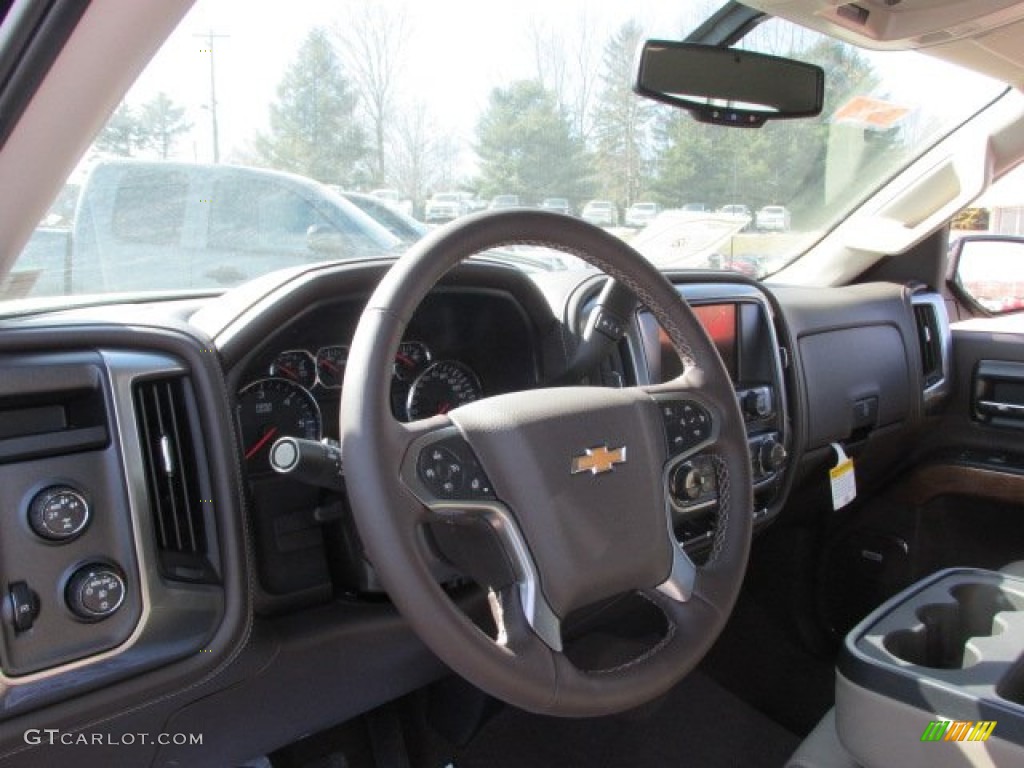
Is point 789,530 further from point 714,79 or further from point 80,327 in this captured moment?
point 80,327

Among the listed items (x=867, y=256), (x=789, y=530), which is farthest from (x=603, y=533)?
(x=867, y=256)

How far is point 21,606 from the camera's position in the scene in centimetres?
121

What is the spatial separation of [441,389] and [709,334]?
0.70 meters

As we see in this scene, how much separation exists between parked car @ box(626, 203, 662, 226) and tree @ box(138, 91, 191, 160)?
1.38 meters

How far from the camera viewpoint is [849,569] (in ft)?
10.1

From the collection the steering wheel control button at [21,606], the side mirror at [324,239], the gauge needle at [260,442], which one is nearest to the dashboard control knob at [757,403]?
the side mirror at [324,239]

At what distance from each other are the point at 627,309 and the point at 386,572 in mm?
885

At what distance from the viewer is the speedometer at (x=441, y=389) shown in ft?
6.06

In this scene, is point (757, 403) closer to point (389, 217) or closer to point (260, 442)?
point (389, 217)

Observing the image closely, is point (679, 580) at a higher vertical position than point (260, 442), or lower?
lower

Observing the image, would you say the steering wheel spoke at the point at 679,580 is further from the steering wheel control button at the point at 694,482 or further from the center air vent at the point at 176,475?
the center air vent at the point at 176,475

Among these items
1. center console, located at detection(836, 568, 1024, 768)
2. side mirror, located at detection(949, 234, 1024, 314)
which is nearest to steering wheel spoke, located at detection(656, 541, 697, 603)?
center console, located at detection(836, 568, 1024, 768)

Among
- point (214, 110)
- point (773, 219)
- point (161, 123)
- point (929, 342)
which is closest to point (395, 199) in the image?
point (214, 110)

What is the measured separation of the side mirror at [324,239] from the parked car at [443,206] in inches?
8.1
